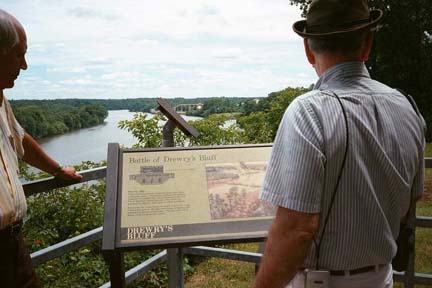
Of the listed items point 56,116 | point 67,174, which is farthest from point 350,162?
point 56,116

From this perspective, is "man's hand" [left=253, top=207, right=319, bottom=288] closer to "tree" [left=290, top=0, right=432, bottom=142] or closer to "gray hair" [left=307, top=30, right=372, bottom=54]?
"gray hair" [left=307, top=30, right=372, bottom=54]

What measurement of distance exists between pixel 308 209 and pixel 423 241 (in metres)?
4.96

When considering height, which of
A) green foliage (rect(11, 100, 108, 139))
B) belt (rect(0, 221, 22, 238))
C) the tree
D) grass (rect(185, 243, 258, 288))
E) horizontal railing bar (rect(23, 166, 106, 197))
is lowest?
grass (rect(185, 243, 258, 288))

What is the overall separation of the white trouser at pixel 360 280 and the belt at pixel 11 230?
1.18 meters

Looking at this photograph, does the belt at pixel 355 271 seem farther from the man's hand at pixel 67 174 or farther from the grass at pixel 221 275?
the grass at pixel 221 275

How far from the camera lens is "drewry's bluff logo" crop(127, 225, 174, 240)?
2.06 metres

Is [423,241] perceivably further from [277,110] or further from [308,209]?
[308,209]

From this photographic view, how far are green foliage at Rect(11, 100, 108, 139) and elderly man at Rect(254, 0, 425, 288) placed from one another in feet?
7.76

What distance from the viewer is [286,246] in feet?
4.28

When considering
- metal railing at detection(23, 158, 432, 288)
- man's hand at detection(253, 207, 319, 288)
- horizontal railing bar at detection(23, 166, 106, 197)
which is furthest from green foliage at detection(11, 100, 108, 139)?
man's hand at detection(253, 207, 319, 288)

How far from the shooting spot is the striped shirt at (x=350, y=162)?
1.27 meters

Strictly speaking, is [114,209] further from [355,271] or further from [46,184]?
[355,271]

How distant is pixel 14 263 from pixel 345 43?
1611mm

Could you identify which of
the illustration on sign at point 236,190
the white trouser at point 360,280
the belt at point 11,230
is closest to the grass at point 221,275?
the illustration on sign at point 236,190
